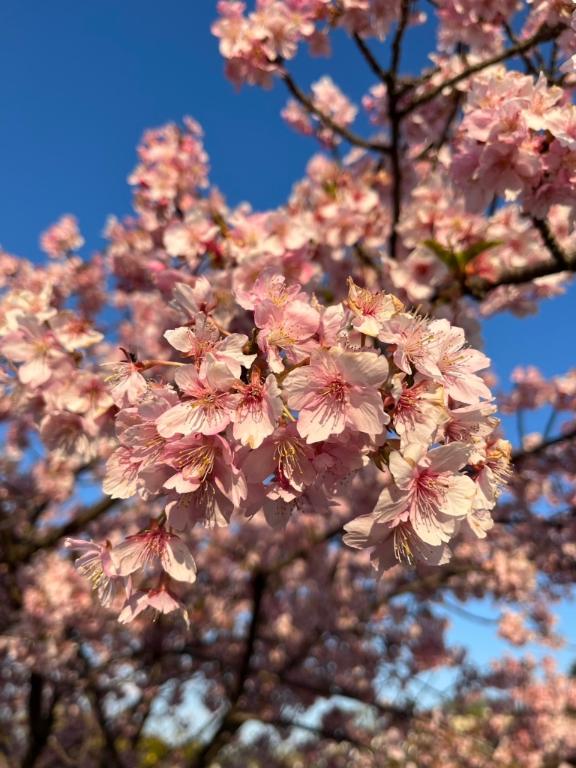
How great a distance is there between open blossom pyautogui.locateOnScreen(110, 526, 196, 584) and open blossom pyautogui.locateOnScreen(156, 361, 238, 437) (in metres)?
0.32

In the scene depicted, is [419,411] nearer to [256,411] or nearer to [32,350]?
[256,411]

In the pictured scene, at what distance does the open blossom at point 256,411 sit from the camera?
3.66 ft

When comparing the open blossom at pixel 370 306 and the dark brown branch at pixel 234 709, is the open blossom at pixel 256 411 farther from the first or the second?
the dark brown branch at pixel 234 709

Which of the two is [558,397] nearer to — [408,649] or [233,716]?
[233,716]

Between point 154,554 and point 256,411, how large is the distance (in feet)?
1.55

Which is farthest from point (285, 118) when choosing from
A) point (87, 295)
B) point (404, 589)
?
point (404, 589)

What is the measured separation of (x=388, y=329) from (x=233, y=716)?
4690 mm

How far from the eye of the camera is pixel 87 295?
5.87m

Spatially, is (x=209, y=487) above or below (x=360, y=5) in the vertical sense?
below

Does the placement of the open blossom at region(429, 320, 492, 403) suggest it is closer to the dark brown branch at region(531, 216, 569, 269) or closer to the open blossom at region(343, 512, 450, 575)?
the open blossom at region(343, 512, 450, 575)

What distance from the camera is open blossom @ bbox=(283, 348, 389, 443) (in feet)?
3.70

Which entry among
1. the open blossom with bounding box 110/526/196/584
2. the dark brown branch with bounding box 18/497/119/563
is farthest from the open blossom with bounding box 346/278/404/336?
the dark brown branch with bounding box 18/497/119/563

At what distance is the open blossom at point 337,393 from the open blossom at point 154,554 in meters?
0.46

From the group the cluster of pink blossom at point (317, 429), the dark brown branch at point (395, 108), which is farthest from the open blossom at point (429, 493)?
the dark brown branch at point (395, 108)
